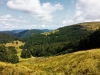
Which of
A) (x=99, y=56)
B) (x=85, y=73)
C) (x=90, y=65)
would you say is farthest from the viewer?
(x=99, y=56)

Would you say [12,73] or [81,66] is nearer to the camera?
[12,73]

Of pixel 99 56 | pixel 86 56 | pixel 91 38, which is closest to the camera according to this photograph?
pixel 99 56

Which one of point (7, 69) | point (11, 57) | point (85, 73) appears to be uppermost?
point (7, 69)

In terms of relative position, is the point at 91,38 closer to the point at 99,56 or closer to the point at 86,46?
the point at 86,46

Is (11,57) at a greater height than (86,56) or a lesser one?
lesser

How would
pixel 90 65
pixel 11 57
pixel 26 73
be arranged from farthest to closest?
pixel 11 57 < pixel 90 65 < pixel 26 73

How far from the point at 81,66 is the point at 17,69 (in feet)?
63.3

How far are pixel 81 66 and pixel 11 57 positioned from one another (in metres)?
115

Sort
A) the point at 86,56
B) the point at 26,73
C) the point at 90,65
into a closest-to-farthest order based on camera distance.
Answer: the point at 26,73, the point at 90,65, the point at 86,56

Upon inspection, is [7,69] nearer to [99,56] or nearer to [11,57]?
[99,56]

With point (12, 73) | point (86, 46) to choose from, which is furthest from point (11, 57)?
point (12, 73)

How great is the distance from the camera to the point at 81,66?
54125 millimetres

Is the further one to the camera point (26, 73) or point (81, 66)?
point (81, 66)

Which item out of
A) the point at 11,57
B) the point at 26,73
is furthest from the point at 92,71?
the point at 11,57
